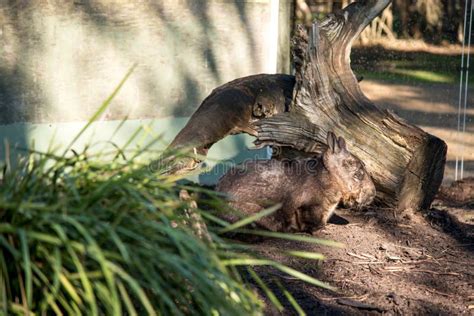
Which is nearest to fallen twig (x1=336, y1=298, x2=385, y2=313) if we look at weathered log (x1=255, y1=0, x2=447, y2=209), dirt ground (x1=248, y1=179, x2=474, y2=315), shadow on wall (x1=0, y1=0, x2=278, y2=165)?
dirt ground (x1=248, y1=179, x2=474, y2=315)

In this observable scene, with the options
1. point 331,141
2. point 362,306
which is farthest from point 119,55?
point 362,306

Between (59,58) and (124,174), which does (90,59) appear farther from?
(124,174)

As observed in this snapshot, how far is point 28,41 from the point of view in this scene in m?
6.91

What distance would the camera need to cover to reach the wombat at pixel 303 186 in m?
5.39

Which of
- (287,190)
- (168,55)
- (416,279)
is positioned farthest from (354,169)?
(168,55)

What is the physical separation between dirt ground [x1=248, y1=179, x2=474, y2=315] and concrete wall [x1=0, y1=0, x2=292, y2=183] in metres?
2.25

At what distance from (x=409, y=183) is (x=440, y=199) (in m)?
1.48

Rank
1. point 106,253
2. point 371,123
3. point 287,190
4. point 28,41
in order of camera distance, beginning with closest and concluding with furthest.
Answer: point 106,253, point 287,190, point 371,123, point 28,41

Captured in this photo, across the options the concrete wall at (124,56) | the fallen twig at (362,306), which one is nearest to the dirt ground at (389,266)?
the fallen twig at (362,306)

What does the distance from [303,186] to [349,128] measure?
81 centimetres

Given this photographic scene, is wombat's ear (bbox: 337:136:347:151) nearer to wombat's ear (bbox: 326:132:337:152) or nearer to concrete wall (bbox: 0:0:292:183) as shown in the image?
wombat's ear (bbox: 326:132:337:152)

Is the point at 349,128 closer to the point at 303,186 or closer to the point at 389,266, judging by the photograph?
the point at 303,186

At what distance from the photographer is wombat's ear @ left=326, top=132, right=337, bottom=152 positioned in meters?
5.56

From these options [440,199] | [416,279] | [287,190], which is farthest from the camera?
[440,199]
